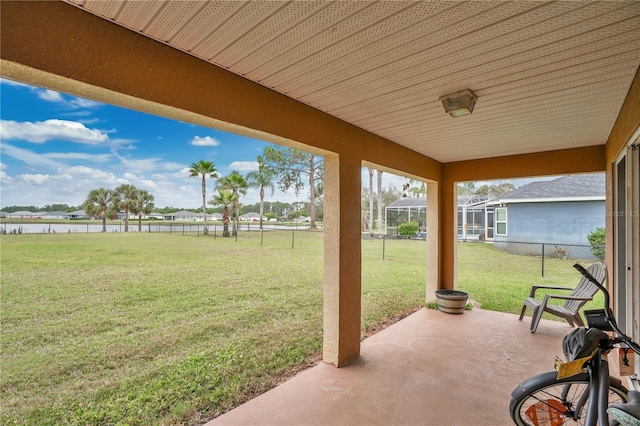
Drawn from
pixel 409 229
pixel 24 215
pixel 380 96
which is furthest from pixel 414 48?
pixel 409 229

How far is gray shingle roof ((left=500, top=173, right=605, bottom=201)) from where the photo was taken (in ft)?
28.9

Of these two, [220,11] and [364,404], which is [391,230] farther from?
[220,11]

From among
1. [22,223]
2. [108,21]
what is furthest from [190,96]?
[22,223]

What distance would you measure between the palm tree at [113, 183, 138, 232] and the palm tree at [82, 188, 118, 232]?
5.6 inches

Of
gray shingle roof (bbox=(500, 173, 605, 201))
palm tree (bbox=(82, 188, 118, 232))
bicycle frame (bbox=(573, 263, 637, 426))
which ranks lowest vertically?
bicycle frame (bbox=(573, 263, 637, 426))

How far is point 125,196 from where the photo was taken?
9555mm

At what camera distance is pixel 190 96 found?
5.58ft

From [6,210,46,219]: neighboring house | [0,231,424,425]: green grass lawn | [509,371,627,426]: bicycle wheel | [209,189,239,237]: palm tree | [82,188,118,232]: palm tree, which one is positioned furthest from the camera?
[209,189,239,237]: palm tree

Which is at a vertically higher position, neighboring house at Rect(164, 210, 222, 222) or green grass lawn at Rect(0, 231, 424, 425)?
neighboring house at Rect(164, 210, 222, 222)

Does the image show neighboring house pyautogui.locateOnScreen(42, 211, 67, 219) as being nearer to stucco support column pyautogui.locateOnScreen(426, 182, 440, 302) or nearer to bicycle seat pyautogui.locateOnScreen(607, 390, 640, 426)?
stucco support column pyautogui.locateOnScreen(426, 182, 440, 302)

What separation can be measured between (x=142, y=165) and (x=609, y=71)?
459 inches

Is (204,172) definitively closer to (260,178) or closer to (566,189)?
(260,178)

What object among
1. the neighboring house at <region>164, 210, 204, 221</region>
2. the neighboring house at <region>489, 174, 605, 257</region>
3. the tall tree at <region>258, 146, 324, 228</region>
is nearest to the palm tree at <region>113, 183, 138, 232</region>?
the neighboring house at <region>164, 210, 204, 221</region>

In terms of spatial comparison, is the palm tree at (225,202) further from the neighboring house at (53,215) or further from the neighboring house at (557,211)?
the neighboring house at (557,211)
